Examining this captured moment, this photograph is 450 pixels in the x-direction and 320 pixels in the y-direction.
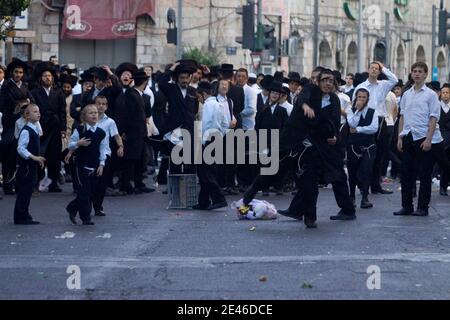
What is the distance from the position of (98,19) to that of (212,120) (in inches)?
1168

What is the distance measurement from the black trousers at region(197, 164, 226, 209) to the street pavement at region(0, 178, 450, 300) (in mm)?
388

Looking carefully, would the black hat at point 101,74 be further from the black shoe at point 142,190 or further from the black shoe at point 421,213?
the black shoe at point 421,213

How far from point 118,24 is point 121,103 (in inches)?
1080

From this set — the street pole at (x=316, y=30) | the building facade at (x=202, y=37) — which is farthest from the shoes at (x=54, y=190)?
the street pole at (x=316, y=30)

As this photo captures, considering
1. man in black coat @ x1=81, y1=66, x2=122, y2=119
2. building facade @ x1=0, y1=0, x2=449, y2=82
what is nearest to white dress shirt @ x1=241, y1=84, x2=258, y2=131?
man in black coat @ x1=81, y1=66, x2=122, y2=119

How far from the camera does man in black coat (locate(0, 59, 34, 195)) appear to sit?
1906 cm

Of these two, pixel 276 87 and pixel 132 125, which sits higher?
pixel 276 87

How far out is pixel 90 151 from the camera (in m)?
15.3

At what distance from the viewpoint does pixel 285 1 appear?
171ft

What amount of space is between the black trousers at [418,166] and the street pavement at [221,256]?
0.37 m

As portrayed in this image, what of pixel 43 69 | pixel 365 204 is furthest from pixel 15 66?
pixel 365 204

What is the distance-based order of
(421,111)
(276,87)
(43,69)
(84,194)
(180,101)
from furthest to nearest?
(43,69), (276,87), (180,101), (421,111), (84,194)
